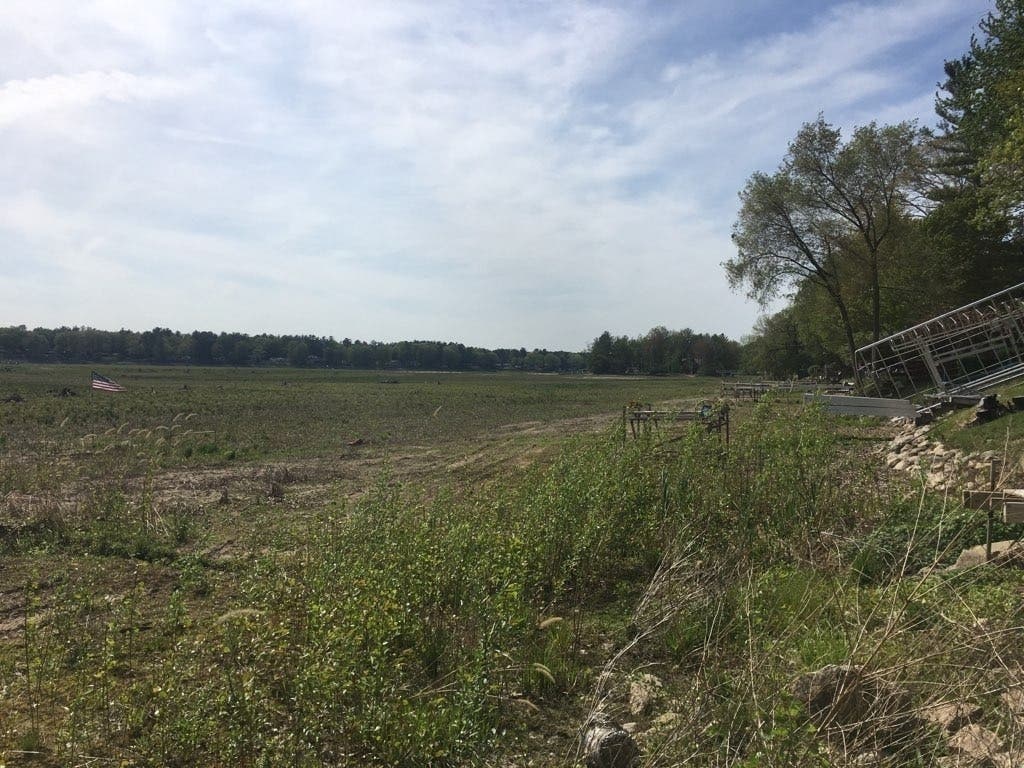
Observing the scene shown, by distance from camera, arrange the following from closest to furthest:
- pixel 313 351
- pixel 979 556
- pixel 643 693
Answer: pixel 643 693
pixel 979 556
pixel 313 351

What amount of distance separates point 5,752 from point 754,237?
3060 cm

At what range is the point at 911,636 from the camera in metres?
4.09

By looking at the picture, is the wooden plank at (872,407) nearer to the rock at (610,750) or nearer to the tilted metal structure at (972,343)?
the tilted metal structure at (972,343)

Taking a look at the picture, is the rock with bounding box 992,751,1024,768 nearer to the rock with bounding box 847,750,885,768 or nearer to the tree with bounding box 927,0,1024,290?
the rock with bounding box 847,750,885,768

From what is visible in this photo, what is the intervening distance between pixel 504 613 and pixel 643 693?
3.69 ft

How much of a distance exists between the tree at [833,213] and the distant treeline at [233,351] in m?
130

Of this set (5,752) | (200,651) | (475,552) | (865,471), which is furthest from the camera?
(865,471)

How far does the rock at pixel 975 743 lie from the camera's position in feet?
10.3

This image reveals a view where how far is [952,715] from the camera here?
11.5 ft

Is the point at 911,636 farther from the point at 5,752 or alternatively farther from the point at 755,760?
the point at 5,752

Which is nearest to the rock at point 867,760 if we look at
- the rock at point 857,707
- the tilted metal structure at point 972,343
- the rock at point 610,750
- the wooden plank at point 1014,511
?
the rock at point 857,707

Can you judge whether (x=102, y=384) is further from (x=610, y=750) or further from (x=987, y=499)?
(x=987, y=499)

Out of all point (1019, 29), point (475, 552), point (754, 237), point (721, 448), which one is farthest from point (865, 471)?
point (754, 237)

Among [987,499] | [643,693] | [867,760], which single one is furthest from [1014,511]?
[643,693]
